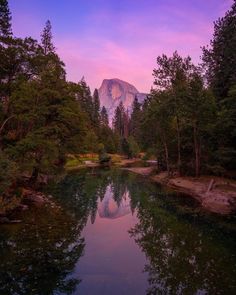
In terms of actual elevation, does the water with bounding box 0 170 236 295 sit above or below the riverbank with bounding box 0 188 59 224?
below

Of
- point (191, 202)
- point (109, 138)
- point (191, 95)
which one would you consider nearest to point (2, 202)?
point (191, 202)

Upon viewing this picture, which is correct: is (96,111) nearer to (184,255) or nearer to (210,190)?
(210,190)

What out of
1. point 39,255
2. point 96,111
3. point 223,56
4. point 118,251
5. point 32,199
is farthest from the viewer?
point 96,111

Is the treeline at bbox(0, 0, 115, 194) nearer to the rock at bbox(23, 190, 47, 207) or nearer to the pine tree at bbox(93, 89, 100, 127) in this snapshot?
the rock at bbox(23, 190, 47, 207)

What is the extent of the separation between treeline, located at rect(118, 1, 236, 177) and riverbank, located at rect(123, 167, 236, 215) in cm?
169

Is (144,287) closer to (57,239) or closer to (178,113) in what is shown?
(57,239)

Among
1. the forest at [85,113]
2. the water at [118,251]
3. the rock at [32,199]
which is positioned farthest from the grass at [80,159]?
the water at [118,251]

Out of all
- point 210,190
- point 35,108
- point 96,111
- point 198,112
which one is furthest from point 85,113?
point 96,111

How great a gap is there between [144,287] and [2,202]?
1078 centimetres

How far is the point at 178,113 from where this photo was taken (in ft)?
127

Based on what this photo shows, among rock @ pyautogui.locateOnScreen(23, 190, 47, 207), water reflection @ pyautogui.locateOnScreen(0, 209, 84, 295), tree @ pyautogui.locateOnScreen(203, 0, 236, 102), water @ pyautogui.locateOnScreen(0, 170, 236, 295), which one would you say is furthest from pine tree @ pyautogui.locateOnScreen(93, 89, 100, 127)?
water reflection @ pyautogui.locateOnScreen(0, 209, 84, 295)

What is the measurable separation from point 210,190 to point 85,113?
17.4 metres

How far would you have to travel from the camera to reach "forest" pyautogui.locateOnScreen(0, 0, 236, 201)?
27328mm

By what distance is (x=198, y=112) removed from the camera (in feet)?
119
